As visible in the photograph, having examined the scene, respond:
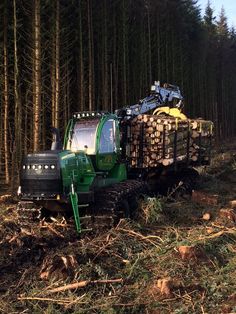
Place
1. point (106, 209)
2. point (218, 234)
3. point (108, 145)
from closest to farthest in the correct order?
point (218, 234)
point (106, 209)
point (108, 145)

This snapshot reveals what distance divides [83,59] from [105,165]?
12.7m

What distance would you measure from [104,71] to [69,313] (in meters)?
19.6

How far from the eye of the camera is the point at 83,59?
22422 mm

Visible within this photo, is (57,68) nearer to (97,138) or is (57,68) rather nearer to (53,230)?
(97,138)

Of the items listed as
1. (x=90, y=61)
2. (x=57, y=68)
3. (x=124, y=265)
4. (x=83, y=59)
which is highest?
(x=83, y=59)

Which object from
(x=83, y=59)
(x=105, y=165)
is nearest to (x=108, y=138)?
(x=105, y=165)

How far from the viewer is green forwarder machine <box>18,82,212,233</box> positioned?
8953 mm

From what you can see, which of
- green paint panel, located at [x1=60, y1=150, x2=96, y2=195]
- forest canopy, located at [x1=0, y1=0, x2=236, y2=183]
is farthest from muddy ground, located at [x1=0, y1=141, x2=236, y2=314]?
forest canopy, located at [x1=0, y1=0, x2=236, y2=183]

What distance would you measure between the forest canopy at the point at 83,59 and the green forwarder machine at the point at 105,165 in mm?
3832

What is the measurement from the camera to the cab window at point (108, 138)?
1043cm

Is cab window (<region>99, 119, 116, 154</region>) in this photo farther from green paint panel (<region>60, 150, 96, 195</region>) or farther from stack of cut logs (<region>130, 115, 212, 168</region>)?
stack of cut logs (<region>130, 115, 212, 168</region>)

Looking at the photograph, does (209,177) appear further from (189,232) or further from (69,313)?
(69,313)

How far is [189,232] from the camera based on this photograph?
8742mm

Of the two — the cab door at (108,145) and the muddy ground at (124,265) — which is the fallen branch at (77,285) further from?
the cab door at (108,145)
